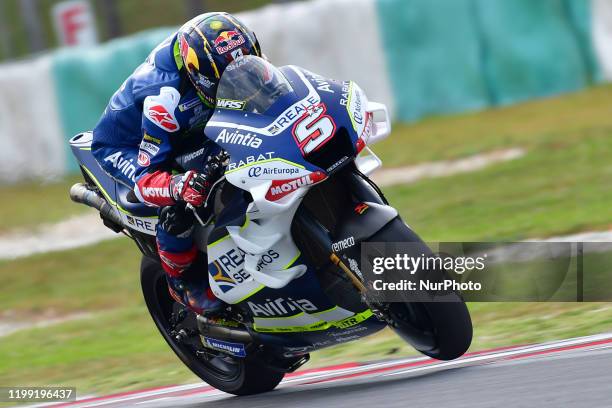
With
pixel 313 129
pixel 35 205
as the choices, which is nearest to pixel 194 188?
pixel 313 129

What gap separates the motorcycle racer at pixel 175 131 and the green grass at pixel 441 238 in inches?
56.5

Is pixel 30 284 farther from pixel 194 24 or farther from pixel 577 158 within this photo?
pixel 194 24

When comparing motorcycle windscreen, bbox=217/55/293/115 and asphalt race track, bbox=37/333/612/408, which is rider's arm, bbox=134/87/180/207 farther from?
asphalt race track, bbox=37/333/612/408

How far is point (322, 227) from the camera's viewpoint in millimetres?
4742

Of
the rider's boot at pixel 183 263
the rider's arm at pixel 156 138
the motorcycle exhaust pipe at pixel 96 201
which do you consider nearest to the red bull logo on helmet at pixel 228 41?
the rider's arm at pixel 156 138

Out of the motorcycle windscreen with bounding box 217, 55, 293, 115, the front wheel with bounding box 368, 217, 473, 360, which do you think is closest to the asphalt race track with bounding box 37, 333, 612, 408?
the front wheel with bounding box 368, 217, 473, 360

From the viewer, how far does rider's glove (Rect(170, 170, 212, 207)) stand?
15.8 feet

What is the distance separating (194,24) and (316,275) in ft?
4.42

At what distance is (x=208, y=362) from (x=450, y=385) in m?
1.78

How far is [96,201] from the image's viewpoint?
6086 mm

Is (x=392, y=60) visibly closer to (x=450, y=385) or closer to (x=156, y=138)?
(x=156, y=138)

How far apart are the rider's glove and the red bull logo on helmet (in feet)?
1.94

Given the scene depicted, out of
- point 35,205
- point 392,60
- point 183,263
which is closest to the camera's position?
point 183,263

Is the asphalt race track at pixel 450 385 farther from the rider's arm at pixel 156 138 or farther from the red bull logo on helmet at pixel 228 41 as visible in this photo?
the red bull logo on helmet at pixel 228 41
